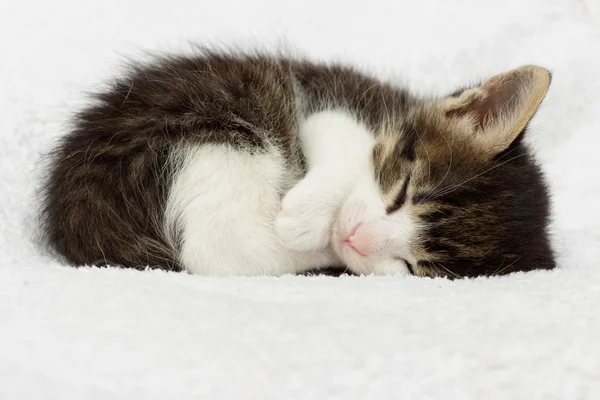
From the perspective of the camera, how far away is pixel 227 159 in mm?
1678

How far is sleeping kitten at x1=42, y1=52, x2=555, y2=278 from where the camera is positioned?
1.57 meters

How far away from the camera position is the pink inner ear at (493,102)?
1708 millimetres

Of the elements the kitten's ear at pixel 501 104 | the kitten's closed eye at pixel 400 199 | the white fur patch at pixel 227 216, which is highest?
the kitten's ear at pixel 501 104

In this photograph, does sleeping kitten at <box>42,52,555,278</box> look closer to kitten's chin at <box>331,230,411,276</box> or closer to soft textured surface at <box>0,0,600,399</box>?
kitten's chin at <box>331,230,411,276</box>

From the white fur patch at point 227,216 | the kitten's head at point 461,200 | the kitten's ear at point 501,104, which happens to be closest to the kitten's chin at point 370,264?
the kitten's head at point 461,200

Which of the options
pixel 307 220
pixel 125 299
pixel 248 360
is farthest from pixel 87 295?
pixel 307 220

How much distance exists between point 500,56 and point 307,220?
1720mm

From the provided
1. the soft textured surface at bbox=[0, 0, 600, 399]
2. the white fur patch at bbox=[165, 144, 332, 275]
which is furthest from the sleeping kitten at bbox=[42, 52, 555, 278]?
the soft textured surface at bbox=[0, 0, 600, 399]

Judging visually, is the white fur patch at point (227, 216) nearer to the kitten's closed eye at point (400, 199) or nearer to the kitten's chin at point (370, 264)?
the kitten's chin at point (370, 264)

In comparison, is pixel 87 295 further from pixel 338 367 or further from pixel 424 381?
pixel 424 381

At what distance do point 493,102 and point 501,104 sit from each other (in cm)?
3

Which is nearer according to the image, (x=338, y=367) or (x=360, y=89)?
(x=338, y=367)

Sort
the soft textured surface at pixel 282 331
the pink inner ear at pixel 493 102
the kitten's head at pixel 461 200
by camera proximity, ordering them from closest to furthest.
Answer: the soft textured surface at pixel 282 331 < the kitten's head at pixel 461 200 < the pink inner ear at pixel 493 102

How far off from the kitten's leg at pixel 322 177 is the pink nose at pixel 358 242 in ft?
0.31
